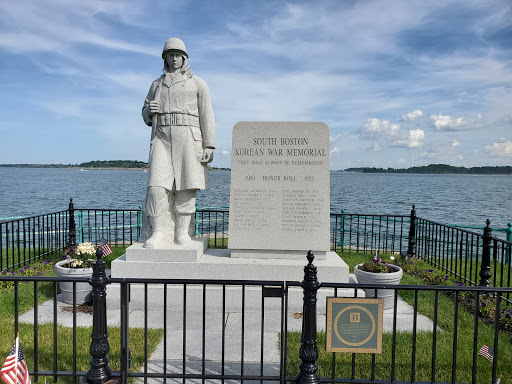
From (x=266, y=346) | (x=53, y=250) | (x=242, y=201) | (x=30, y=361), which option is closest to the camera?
(x=30, y=361)

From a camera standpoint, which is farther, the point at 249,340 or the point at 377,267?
the point at 377,267

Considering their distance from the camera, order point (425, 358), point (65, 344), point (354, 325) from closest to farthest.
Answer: point (354, 325), point (425, 358), point (65, 344)

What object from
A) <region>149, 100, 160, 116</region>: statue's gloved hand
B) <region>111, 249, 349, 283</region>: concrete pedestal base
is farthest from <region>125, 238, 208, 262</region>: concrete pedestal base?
<region>149, 100, 160, 116</region>: statue's gloved hand

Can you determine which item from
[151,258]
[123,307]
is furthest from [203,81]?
[123,307]

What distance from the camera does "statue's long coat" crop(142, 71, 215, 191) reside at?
6301 millimetres

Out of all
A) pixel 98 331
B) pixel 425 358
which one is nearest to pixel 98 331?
pixel 98 331

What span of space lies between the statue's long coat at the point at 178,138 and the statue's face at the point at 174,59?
0.15 metres

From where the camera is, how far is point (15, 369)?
2.97m

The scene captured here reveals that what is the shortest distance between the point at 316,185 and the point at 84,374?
14.1 feet

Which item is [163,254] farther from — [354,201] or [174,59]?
[354,201]

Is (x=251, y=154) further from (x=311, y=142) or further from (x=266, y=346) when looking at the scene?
(x=266, y=346)

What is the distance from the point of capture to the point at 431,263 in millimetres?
9734

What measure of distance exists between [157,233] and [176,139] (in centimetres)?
156

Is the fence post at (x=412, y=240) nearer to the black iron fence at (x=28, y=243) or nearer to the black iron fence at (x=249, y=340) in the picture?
the black iron fence at (x=249, y=340)
